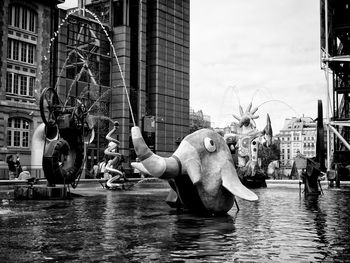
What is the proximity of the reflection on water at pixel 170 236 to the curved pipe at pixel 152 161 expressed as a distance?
1.00 meters

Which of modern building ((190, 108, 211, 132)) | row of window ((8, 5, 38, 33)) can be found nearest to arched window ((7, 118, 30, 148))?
row of window ((8, 5, 38, 33))

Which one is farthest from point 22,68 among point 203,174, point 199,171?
point 199,171

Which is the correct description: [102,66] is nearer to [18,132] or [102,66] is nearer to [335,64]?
[18,132]

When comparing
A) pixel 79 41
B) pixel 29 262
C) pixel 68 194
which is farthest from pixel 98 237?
pixel 79 41

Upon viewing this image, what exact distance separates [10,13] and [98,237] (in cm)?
4228

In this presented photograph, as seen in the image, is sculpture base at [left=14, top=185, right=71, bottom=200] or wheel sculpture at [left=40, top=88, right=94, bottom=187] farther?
wheel sculpture at [left=40, top=88, right=94, bottom=187]

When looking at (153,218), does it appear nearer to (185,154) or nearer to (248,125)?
(185,154)

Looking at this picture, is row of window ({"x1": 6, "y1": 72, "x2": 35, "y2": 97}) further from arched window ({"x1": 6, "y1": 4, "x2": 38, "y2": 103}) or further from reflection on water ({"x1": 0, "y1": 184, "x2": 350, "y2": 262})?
reflection on water ({"x1": 0, "y1": 184, "x2": 350, "y2": 262})

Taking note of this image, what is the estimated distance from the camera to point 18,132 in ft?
151

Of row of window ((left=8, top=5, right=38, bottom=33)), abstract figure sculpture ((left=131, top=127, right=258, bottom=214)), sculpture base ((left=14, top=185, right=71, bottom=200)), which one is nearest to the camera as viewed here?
abstract figure sculpture ((left=131, top=127, right=258, bottom=214))

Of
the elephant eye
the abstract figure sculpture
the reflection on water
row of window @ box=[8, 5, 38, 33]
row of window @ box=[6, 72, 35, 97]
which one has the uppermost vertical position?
row of window @ box=[8, 5, 38, 33]

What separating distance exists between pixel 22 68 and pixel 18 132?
6003mm

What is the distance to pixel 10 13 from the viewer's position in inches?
1829

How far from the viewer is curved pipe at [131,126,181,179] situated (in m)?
10.2
